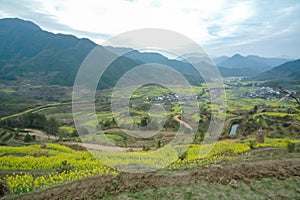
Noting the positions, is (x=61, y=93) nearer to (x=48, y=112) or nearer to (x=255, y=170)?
(x=48, y=112)

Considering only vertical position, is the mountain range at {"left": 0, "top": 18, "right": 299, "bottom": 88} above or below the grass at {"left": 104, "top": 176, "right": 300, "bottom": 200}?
above

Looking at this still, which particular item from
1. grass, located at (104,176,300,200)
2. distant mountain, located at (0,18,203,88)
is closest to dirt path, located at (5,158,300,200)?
grass, located at (104,176,300,200)

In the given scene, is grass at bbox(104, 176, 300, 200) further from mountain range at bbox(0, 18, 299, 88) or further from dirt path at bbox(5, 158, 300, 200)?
mountain range at bbox(0, 18, 299, 88)

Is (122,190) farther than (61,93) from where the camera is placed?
No

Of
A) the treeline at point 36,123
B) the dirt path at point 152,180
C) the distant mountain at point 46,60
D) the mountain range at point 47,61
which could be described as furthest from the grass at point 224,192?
the distant mountain at point 46,60

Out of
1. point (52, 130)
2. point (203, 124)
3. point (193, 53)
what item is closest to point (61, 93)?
point (52, 130)

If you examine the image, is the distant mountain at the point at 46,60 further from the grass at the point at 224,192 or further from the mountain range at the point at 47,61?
the grass at the point at 224,192
